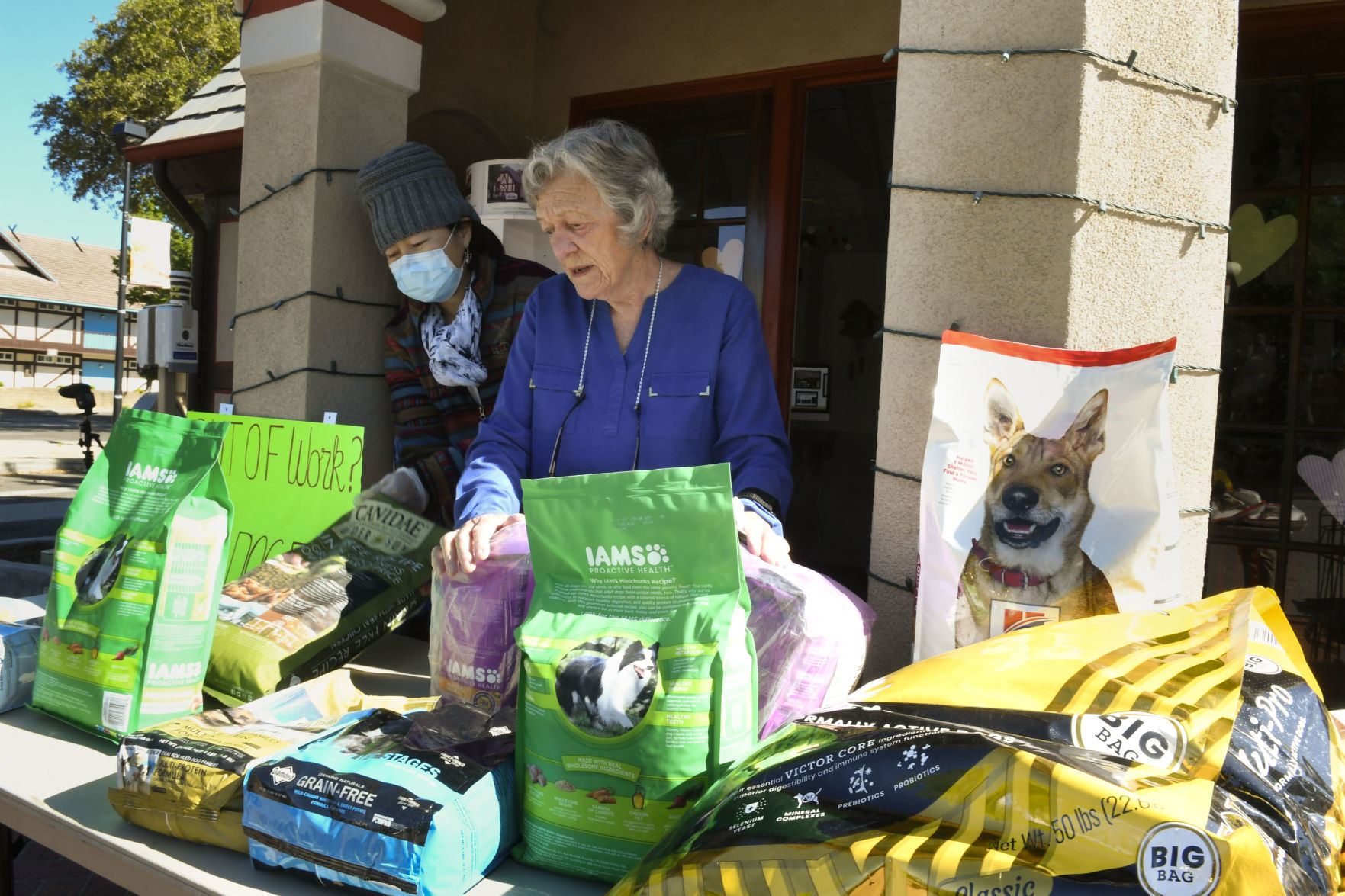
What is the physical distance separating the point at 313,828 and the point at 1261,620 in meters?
1.27

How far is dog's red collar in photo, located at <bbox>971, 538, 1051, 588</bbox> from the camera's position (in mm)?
1400

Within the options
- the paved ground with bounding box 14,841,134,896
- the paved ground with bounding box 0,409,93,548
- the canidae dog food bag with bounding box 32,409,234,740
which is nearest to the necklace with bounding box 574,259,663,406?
the canidae dog food bag with bounding box 32,409,234,740

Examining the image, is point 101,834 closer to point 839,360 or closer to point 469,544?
point 469,544

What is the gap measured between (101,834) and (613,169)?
1.52m

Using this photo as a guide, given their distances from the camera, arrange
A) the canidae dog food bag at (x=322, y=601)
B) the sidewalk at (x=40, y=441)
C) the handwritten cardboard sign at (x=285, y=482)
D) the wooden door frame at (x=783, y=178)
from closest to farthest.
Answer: the canidae dog food bag at (x=322, y=601), the handwritten cardboard sign at (x=285, y=482), the wooden door frame at (x=783, y=178), the sidewalk at (x=40, y=441)

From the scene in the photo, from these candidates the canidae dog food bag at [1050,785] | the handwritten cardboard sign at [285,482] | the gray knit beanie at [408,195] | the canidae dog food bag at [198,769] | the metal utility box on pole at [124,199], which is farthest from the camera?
the metal utility box on pole at [124,199]

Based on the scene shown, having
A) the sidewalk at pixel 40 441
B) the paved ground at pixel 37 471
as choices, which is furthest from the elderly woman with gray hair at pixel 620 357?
the sidewalk at pixel 40 441

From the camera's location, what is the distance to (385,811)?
108 centimetres

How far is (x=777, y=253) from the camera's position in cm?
391

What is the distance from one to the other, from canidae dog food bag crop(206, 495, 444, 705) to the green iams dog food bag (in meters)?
0.79

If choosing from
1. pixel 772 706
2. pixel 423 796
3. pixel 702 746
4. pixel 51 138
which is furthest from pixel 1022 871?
pixel 51 138

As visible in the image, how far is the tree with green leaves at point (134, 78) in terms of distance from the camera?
1712cm

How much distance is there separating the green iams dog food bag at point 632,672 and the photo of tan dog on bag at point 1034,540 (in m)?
0.47

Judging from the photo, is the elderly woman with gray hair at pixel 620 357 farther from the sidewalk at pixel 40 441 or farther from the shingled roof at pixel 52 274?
the shingled roof at pixel 52 274
